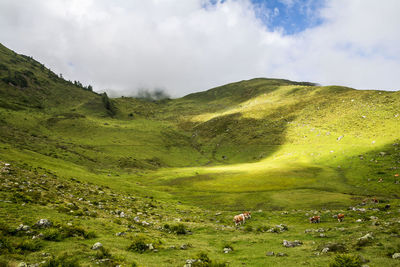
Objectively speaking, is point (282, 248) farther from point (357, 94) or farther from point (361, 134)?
point (357, 94)

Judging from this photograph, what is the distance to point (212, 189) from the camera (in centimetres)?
6269

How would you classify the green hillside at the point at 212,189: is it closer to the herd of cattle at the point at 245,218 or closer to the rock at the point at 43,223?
the rock at the point at 43,223

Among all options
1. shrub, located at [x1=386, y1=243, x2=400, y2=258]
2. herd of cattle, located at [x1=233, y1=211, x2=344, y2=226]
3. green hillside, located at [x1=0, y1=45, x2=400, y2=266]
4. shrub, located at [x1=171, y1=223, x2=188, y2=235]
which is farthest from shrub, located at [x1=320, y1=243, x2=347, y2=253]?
herd of cattle, located at [x1=233, y1=211, x2=344, y2=226]

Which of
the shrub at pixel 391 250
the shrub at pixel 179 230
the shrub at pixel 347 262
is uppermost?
the shrub at pixel 347 262

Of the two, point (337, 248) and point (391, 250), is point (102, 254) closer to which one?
point (337, 248)

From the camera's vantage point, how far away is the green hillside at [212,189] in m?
13.5

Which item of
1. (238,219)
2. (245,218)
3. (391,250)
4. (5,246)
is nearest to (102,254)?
(5,246)

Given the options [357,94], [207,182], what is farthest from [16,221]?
[357,94]

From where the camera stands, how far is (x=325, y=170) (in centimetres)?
7681

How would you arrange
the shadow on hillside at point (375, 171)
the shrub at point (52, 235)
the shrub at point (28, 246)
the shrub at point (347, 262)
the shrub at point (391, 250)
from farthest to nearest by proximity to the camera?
the shadow on hillside at point (375, 171) → the shrub at point (52, 235) → the shrub at point (391, 250) → the shrub at point (28, 246) → the shrub at point (347, 262)

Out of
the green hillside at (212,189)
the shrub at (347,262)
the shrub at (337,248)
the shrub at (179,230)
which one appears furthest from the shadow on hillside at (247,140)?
the shrub at (347,262)

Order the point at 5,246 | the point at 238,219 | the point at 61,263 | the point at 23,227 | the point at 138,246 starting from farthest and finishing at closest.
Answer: the point at 238,219
the point at 138,246
the point at 23,227
the point at 5,246
the point at 61,263

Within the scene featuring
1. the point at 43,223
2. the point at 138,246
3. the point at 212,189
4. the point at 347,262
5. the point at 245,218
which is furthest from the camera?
the point at 212,189

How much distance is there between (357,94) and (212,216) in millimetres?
191519
